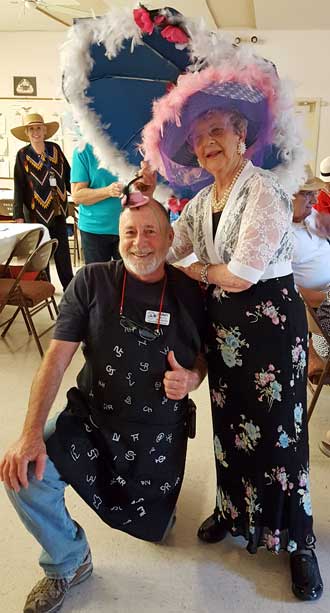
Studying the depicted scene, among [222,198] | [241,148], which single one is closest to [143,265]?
[222,198]

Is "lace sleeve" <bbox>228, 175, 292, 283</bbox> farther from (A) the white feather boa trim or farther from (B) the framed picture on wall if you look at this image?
(B) the framed picture on wall

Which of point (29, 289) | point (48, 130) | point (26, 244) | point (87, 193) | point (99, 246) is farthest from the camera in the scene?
point (48, 130)

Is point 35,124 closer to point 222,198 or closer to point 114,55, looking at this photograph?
point 114,55

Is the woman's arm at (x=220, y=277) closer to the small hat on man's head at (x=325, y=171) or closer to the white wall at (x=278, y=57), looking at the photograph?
the small hat on man's head at (x=325, y=171)

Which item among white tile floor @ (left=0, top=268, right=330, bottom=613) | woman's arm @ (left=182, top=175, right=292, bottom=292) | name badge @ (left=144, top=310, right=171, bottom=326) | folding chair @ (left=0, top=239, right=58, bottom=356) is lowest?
white tile floor @ (left=0, top=268, right=330, bottom=613)

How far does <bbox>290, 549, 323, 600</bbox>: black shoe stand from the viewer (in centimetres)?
154

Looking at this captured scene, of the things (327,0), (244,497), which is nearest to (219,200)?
(244,497)

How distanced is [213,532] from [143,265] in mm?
980

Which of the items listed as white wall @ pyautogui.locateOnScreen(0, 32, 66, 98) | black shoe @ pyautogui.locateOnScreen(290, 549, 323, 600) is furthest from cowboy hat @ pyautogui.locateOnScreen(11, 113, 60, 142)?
black shoe @ pyautogui.locateOnScreen(290, 549, 323, 600)

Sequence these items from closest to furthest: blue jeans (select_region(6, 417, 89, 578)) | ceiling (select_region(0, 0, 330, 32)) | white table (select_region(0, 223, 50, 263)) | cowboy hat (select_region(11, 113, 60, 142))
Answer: blue jeans (select_region(6, 417, 89, 578)), white table (select_region(0, 223, 50, 263)), cowboy hat (select_region(11, 113, 60, 142)), ceiling (select_region(0, 0, 330, 32))

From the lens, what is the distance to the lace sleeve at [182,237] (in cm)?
156

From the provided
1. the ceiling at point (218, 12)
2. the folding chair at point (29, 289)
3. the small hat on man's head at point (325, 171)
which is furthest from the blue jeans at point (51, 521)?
the ceiling at point (218, 12)

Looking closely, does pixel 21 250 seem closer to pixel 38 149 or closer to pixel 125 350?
pixel 38 149

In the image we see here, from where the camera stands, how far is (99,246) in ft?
8.90
